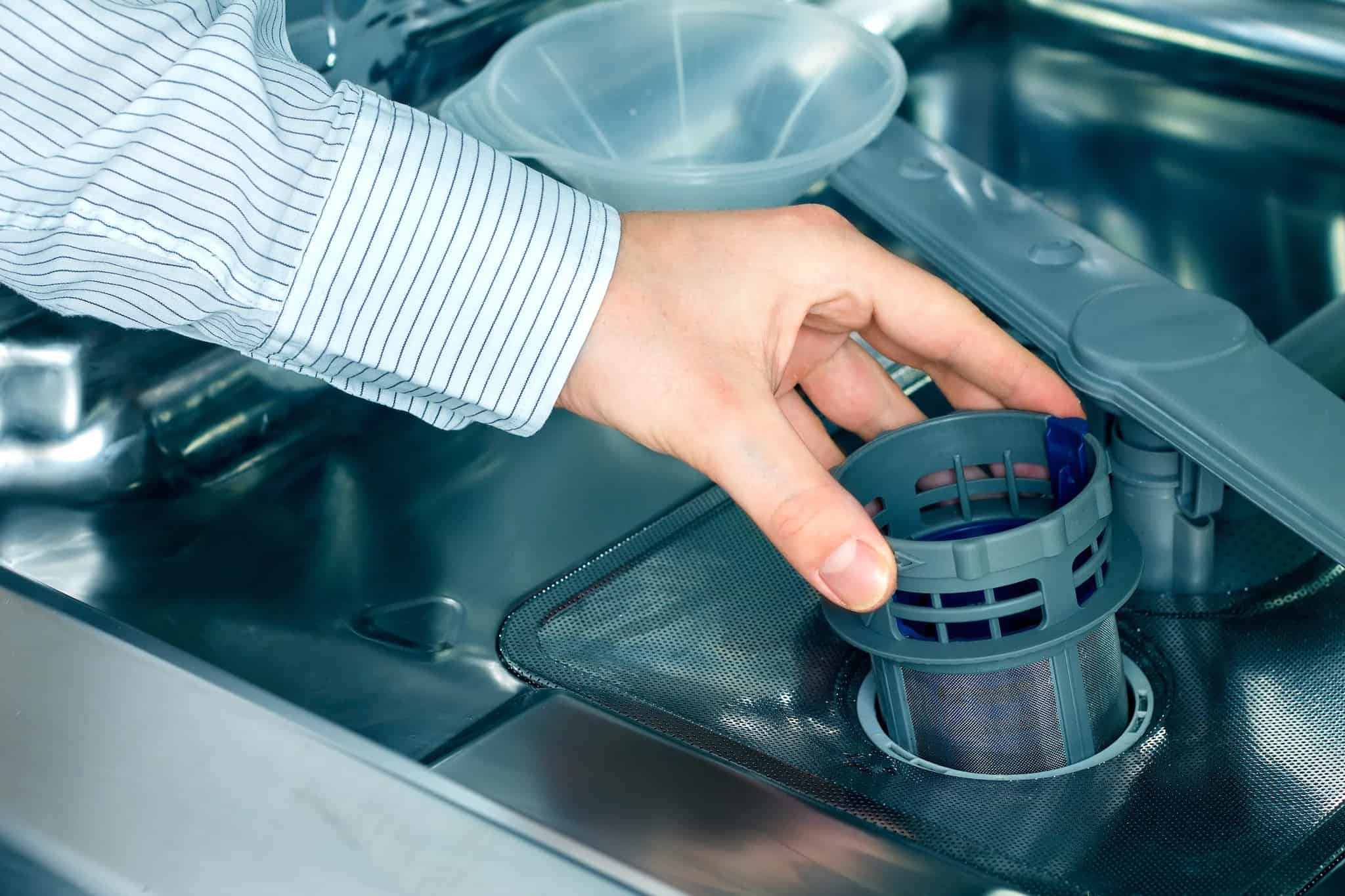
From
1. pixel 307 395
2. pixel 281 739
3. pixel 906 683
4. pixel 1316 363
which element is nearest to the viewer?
pixel 281 739

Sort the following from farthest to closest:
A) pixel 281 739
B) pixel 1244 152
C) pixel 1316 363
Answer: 1. pixel 1244 152
2. pixel 1316 363
3. pixel 281 739

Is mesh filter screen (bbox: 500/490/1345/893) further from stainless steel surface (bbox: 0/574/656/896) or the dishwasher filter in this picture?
stainless steel surface (bbox: 0/574/656/896)

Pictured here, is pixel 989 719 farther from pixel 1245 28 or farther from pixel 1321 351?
pixel 1245 28

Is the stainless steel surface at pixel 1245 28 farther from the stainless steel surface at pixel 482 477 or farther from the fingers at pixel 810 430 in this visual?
the fingers at pixel 810 430

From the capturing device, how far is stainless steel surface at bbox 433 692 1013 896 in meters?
0.38

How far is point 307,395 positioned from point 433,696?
227mm

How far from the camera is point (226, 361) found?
72 centimetres

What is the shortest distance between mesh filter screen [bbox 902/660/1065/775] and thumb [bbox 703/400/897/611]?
60 mm

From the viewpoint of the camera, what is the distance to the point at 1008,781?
1.73 feet

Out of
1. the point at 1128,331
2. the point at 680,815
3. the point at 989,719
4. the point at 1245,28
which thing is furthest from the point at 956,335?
the point at 1245,28

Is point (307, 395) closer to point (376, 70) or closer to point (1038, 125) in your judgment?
point (376, 70)

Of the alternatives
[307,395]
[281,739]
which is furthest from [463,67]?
[281,739]

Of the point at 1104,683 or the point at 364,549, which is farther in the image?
the point at 364,549

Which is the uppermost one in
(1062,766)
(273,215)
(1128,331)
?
(273,215)
